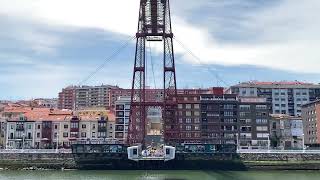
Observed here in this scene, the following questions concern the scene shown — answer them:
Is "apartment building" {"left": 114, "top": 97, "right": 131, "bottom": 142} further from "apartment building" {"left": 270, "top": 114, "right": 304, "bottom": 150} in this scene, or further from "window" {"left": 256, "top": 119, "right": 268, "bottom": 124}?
"apartment building" {"left": 270, "top": 114, "right": 304, "bottom": 150}

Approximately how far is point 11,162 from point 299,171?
112ft

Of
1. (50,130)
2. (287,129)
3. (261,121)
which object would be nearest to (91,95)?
(50,130)

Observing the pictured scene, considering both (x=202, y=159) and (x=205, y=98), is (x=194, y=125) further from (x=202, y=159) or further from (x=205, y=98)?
(x=202, y=159)

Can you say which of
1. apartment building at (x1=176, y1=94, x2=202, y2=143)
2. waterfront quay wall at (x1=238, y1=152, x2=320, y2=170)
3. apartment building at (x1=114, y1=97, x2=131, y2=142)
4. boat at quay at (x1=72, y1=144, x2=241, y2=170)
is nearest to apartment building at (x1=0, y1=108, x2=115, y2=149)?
apartment building at (x1=114, y1=97, x2=131, y2=142)

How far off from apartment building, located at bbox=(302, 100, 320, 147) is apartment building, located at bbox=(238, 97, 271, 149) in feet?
28.4

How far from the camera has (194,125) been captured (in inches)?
3423

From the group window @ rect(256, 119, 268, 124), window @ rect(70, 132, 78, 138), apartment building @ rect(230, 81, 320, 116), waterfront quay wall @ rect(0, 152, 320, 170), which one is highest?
apartment building @ rect(230, 81, 320, 116)

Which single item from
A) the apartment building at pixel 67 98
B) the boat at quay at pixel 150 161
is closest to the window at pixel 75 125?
the boat at quay at pixel 150 161

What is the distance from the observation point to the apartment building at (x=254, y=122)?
8681 cm

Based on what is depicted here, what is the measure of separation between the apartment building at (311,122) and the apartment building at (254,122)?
28.4 feet

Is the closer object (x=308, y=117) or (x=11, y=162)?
(x=11, y=162)

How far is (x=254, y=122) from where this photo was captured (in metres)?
87.3

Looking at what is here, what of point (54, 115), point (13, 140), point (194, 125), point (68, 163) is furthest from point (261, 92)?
point (68, 163)

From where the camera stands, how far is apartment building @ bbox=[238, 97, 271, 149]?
285 ft
